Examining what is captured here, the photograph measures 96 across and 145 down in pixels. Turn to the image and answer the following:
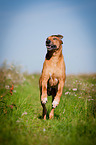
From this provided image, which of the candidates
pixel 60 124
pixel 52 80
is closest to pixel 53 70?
pixel 52 80

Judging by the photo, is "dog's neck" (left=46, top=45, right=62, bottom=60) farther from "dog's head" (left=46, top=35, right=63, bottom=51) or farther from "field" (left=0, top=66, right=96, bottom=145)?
"field" (left=0, top=66, right=96, bottom=145)

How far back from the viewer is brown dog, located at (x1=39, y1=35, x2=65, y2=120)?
11.0 feet

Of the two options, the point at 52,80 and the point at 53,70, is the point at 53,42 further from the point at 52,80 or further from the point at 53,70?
the point at 52,80

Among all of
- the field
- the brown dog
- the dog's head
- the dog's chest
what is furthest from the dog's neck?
the field

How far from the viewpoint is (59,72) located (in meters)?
3.39

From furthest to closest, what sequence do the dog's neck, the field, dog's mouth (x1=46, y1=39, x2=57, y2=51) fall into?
the dog's neck
dog's mouth (x1=46, y1=39, x2=57, y2=51)
the field

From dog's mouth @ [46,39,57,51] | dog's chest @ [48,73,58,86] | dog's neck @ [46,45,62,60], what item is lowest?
dog's chest @ [48,73,58,86]

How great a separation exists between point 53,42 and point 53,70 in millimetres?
647

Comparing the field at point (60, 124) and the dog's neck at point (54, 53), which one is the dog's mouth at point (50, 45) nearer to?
the dog's neck at point (54, 53)

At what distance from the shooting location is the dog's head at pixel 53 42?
335 centimetres

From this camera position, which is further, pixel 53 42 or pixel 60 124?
pixel 53 42

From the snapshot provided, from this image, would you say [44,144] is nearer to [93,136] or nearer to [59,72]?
[93,136]

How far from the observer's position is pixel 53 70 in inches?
133

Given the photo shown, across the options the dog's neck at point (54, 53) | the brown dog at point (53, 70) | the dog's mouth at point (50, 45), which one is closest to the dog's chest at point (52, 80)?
the brown dog at point (53, 70)
